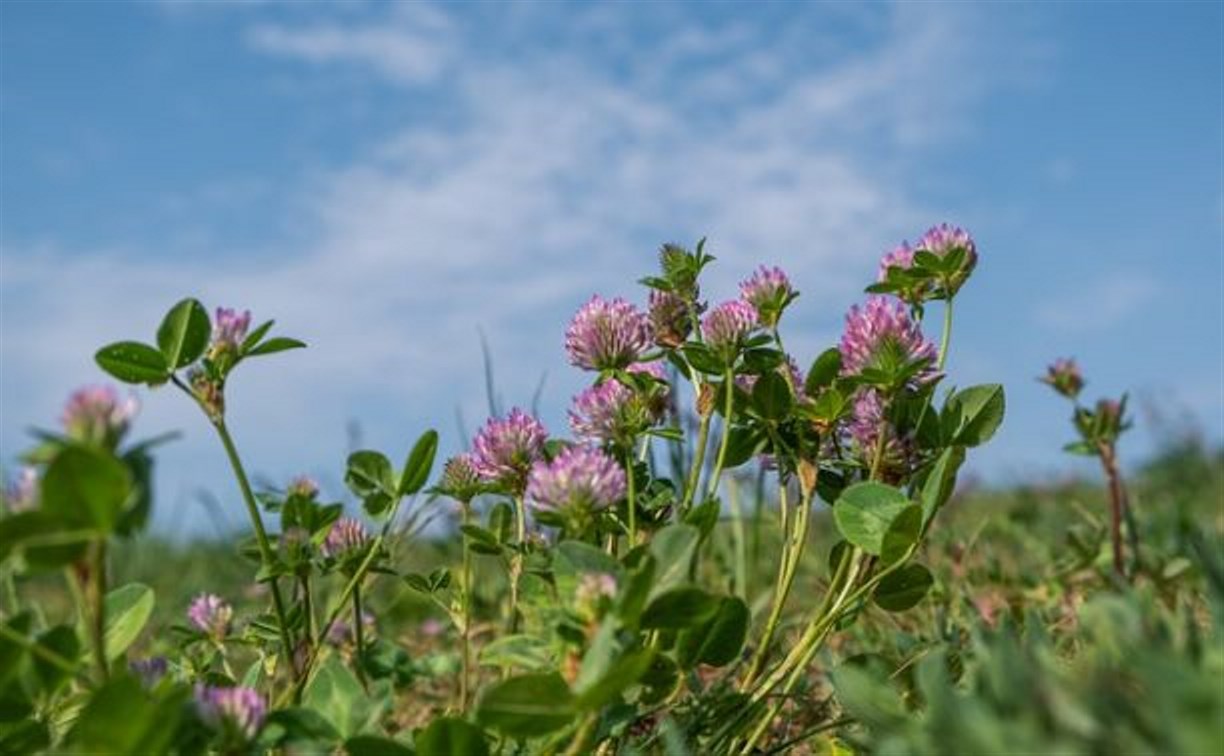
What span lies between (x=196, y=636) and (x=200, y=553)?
4976mm

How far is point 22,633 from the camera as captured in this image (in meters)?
1.42

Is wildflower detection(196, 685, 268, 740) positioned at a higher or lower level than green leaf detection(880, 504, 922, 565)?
lower

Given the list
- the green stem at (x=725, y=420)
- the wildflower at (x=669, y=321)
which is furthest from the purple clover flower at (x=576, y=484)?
the wildflower at (x=669, y=321)

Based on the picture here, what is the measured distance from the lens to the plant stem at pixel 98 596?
1310mm

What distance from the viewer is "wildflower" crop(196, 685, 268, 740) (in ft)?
4.63

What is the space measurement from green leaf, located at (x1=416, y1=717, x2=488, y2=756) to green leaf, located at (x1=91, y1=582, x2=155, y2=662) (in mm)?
318

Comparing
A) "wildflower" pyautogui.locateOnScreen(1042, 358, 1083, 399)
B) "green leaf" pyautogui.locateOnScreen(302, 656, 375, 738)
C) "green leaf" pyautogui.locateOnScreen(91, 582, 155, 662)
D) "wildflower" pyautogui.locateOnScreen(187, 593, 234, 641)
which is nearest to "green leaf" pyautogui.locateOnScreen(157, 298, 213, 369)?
"green leaf" pyautogui.locateOnScreen(91, 582, 155, 662)

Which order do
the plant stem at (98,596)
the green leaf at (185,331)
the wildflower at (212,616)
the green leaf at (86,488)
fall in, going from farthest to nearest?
the wildflower at (212,616) → the green leaf at (185,331) → the plant stem at (98,596) → the green leaf at (86,488)

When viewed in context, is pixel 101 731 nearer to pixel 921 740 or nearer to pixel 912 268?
pixel 921 740

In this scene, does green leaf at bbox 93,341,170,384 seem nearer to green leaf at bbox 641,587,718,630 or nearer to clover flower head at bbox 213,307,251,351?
clover flower head at bbox 213,307,251,351

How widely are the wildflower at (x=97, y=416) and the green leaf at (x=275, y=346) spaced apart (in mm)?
362

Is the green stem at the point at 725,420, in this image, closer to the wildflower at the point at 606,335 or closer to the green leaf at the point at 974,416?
the wildflower at the point at 606,335

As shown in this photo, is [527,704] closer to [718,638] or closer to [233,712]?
[233,712]

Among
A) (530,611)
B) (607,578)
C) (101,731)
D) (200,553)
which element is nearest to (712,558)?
(530,611)
